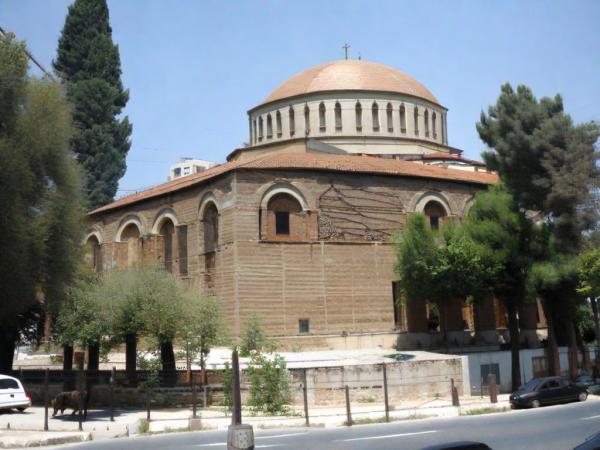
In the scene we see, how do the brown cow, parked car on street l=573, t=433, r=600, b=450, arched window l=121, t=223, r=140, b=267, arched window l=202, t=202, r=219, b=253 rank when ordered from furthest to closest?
1. arched window l=121, t=223, r=140, b=267
2. arched window l=202, t=202, r=219, b=253
3. the brown cow
4. parked car on street l=573, t=433, r=600, b=450

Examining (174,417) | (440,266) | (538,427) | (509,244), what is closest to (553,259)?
(509,244)

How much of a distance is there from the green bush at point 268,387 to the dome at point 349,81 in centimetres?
2388

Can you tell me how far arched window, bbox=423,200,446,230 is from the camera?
32500 mm

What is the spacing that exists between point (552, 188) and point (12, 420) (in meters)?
19.9

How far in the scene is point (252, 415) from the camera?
18562 mm

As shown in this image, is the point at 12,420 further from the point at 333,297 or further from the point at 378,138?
the point at 378,138

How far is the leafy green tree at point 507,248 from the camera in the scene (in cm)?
2675

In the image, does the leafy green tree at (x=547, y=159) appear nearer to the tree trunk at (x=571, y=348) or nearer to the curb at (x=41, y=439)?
the tree trunk at (x=571, y=348)

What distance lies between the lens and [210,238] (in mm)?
30016

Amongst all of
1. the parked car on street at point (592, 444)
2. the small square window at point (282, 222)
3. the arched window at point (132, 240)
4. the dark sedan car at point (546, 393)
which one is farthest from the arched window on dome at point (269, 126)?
the parked car on street at point (592, 444)

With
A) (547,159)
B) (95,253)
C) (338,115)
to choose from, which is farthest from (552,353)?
(95,253)

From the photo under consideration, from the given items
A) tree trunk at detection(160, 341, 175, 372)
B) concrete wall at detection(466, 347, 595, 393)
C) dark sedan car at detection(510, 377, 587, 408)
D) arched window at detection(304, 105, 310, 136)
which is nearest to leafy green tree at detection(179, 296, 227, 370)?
tree trunk at detection(160, 341, 175, 372)

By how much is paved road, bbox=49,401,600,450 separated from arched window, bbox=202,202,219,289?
14.2 metres

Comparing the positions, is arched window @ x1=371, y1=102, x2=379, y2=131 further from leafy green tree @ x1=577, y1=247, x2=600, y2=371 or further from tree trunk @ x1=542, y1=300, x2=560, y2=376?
leafy green tree @ x1=577, y1=247, x2=600, y2=371
